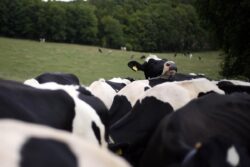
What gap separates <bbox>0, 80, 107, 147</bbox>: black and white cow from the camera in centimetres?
250

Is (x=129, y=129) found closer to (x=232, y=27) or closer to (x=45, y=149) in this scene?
(x=45, y=149)

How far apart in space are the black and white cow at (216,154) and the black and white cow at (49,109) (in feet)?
3.04

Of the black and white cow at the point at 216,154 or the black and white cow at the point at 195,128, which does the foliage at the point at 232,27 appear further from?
the black and white cow at the point at 216,154

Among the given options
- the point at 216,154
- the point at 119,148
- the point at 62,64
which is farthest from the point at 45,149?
the point at 62,64

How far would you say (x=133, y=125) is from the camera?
157 inches

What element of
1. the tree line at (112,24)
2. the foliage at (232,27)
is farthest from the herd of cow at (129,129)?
the tree line at (112,24)

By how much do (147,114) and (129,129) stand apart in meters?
0.22

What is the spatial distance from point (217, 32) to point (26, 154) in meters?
13.2

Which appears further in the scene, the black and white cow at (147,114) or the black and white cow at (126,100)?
the black and white cow at (126,100)

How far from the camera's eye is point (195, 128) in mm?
2594

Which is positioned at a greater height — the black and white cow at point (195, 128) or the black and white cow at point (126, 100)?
the black and white cow at point (195, 128)

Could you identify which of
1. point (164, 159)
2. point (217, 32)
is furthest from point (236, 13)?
point (164, 159)

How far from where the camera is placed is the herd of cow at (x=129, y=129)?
1.45 meters

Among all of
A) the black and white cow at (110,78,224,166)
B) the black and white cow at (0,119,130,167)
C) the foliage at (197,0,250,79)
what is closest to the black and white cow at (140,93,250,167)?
the black and white cow at (110,78,224,166)
